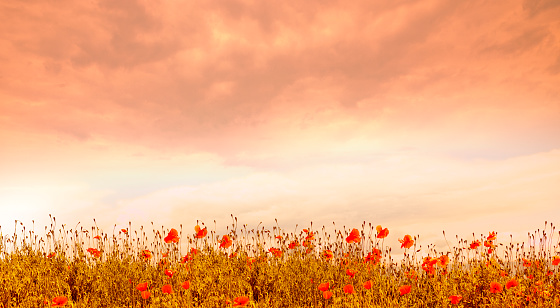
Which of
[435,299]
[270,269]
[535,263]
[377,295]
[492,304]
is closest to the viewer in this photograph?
[492,304]

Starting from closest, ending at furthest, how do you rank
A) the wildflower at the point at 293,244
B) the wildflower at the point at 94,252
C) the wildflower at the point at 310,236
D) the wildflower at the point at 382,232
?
the wildflower at the point at 382,232 < the wildflower at the point at 94,252 < the wildflower at the point at 310,236 < the wildflower at the point at 293,244

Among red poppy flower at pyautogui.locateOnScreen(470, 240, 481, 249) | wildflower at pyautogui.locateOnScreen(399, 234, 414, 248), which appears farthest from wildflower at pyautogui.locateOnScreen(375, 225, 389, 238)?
red poppy flower at pyautogui.locateOnScreen(470, 240, 481, 249)

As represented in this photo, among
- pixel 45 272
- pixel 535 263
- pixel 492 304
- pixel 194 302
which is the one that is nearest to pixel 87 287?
pixel 45 272

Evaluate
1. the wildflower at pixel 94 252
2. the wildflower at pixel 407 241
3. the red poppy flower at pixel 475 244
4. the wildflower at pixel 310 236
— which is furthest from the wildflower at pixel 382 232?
the wildflower at pixel 94 252

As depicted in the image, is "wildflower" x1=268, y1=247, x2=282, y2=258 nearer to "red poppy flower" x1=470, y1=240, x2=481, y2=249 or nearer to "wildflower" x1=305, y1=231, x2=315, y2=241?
"wildflower" x1=305, y1=231, x2=315, y2=241

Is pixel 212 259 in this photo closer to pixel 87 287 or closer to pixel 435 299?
pixel 87 287

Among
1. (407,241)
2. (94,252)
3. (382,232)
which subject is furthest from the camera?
(94,252)

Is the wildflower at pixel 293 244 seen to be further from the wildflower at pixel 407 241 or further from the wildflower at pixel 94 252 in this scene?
the wildflower at pixel 94 252

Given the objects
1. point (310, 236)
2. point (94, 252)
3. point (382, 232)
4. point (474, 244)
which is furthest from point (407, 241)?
point (94, 252)

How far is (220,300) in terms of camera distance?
208 inches

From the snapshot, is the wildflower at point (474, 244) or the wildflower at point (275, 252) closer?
the wildflower at point (474, 244)

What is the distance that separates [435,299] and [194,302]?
293cm

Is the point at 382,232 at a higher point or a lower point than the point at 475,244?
higher

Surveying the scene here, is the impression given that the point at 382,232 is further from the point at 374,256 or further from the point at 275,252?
the point at 275,252
